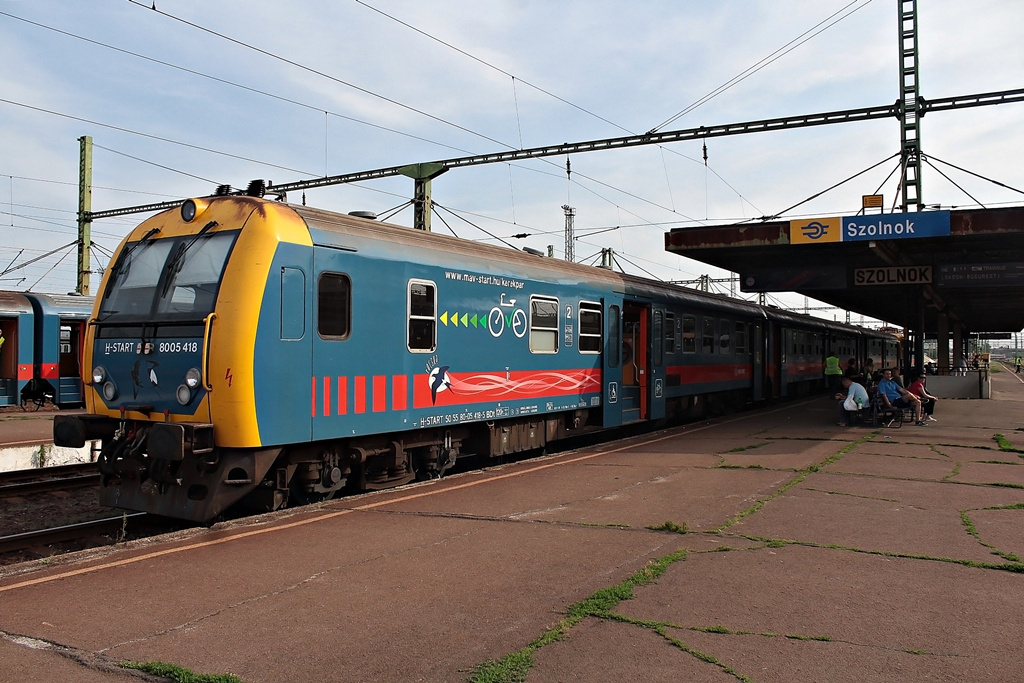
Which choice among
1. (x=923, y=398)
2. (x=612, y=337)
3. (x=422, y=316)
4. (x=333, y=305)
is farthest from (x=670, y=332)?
(x=333, y=305)

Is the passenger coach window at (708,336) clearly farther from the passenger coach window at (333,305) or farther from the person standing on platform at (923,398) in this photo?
the passenger coach window at (333,305)

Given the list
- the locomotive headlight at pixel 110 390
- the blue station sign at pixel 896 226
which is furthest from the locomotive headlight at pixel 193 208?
the blue station sign at pixel 896 226

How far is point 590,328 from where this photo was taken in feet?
42.1

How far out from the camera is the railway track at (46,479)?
372 inches

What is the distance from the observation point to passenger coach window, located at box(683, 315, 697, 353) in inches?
651

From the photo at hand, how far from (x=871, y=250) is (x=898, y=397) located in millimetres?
3681

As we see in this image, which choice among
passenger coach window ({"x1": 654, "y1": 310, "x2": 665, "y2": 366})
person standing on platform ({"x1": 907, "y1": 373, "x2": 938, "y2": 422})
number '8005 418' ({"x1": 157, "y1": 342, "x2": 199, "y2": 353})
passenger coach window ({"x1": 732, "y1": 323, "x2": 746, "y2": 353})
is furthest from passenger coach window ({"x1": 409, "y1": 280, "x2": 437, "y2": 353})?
passenger coach window ({"x1": 732, "y1": 323, "x2": 746, "y2": 353})

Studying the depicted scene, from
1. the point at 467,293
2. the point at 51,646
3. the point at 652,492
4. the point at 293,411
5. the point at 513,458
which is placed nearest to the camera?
the point at 51,646

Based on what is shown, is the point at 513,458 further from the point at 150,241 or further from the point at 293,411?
the point at 150,241

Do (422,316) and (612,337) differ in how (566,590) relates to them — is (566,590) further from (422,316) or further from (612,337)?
(612,337)

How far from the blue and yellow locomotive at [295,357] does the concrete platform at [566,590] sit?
64 cm

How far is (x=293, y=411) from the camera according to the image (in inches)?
290

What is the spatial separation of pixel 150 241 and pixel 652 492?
5.98 metres

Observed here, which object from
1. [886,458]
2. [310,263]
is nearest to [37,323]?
[310,263]
